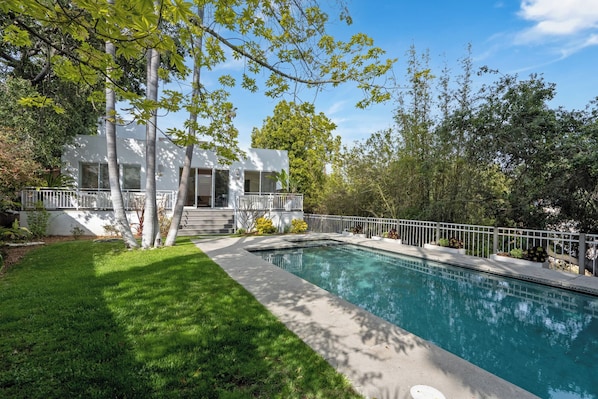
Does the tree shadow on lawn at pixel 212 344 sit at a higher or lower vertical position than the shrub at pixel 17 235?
lower

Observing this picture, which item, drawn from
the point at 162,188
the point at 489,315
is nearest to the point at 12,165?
the point at 162,188

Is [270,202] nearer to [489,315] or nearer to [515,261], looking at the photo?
[515,261]

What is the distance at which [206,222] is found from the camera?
13703mm

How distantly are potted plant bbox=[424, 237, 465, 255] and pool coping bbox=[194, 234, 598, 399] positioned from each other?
263 centimetres

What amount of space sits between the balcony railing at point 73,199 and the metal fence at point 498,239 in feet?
32.9

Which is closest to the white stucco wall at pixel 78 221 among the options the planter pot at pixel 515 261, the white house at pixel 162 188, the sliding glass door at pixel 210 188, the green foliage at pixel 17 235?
the white house at pixel 162 188

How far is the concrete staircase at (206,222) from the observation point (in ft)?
43.2

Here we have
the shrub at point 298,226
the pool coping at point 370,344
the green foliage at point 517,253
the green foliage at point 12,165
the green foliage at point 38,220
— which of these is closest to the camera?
the pool coping at point 370,344

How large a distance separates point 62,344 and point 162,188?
1190 cm

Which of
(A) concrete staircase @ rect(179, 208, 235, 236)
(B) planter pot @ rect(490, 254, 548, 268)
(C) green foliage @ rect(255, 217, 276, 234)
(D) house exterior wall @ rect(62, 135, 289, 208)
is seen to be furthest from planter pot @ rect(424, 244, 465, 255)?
(A) concrete staircase @ rect(179, 208, 235, 236)

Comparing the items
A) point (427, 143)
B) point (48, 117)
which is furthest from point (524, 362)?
point (48, 117)

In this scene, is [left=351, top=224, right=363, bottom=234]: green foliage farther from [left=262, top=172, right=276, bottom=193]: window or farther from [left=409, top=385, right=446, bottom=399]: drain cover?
[left=409, top=385, right=446, bottom=399]: drain cover

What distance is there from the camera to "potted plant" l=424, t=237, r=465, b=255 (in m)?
9.06

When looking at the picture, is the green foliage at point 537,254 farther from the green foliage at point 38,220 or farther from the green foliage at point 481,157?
the green foliage at point 38,220
